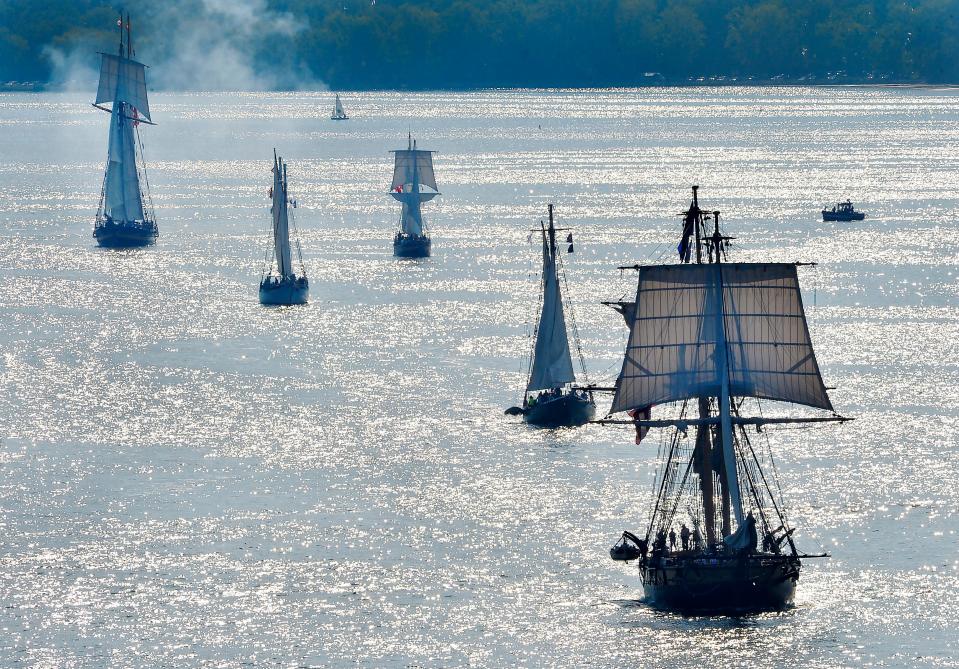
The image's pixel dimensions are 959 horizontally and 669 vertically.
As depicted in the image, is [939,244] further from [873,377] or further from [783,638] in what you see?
[783,638]

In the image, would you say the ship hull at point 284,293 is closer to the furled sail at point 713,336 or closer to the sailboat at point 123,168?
the sailboat at point 123,168

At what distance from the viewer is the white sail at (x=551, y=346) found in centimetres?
8312

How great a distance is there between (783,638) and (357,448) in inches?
1078

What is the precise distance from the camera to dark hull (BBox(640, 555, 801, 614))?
5703cm

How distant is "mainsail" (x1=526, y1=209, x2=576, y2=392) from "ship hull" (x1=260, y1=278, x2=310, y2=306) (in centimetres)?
3769

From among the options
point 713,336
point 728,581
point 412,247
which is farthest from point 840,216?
point 728,581

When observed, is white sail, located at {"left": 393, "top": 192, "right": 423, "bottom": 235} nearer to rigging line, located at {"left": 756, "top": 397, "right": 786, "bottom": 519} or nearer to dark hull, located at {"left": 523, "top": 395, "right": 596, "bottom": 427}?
dark hull, located at {"left": 523, "top": 395, "right": 596, "bottom": 427}

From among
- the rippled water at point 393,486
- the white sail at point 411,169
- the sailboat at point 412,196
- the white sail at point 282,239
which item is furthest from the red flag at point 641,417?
the white sail at point 411,169

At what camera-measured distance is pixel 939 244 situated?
152000mm

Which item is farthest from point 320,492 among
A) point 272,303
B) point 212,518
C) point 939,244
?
point 939,244

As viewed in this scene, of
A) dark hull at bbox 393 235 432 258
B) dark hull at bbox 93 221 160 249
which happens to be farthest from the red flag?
dark hull at bbox 93 221 160 249

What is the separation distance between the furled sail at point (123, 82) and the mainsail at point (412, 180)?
2629 cm

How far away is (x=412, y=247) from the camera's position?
147m

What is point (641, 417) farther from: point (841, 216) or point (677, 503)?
point (841, 216)
